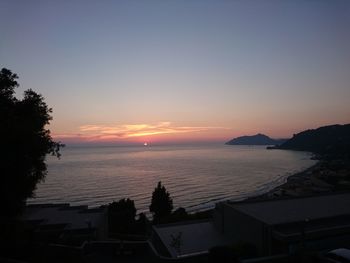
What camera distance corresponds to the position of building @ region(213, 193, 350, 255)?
16344 millimetres

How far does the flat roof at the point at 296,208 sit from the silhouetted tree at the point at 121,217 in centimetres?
2193

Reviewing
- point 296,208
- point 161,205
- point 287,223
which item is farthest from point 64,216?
point 161,205

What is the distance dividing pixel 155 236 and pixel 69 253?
733 cm

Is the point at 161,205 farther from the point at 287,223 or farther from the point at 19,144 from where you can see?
the point at 19,144

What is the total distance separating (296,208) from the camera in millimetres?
20906

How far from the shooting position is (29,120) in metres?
17.8

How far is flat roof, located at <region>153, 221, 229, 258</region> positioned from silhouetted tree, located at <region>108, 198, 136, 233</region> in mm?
17791

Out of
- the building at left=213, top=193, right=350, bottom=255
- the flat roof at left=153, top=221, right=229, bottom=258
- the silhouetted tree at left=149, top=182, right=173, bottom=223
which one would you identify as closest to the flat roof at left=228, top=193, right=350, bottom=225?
the building at left=213, top=193, right=350, bottom=255

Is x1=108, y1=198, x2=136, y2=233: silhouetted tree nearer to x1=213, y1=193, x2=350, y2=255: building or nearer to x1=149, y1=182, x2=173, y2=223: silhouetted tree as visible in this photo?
x1=149, y1=182, x2=173, y2=223: silhouetted tree

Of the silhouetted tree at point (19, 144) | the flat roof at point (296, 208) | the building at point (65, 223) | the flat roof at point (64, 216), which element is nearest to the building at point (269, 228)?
the flat roof at point (296, 208)

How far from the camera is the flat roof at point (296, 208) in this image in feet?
60.7

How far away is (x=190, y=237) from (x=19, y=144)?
1171cm

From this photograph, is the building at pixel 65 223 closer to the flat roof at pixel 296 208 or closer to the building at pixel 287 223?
the building at pixel 287 223

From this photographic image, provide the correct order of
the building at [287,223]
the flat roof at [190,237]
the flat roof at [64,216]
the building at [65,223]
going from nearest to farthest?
1. the building at [287,223]
2. the flat roof at [190,237]
3. the building at [65,223]
4. the flat roof at [64,216]
